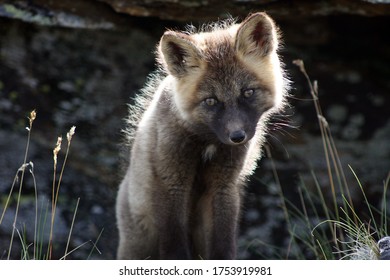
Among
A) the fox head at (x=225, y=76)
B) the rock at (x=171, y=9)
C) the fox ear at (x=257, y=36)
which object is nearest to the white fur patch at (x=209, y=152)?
the fox head at (x=225, y=76)

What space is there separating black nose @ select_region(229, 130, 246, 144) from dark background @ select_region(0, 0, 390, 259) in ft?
8.18

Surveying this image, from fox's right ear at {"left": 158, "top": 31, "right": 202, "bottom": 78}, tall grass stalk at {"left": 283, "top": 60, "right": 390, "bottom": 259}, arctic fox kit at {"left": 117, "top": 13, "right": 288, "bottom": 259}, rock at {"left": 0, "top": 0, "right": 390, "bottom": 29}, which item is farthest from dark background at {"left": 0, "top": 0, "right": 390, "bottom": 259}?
fox's right ear at {"left": 158, "top": 31, "right": 202, "bottom": 78}

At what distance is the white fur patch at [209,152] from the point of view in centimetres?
514

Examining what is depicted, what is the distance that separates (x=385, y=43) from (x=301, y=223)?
212 centimetres

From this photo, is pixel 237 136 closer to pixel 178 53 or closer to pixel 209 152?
pixel 209 152

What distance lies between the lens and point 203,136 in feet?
16.6

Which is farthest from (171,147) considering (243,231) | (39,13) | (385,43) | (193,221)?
(385,43)

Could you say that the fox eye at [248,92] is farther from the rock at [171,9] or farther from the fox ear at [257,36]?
the rock at [171,9]

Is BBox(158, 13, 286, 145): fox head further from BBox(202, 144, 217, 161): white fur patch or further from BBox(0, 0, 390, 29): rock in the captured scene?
BBox(0, 0, 390, 29): rock

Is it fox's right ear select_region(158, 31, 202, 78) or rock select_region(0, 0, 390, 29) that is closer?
fox's right ear select_region(158, 31, 202, 78)

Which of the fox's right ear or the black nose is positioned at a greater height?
the fox's right ear

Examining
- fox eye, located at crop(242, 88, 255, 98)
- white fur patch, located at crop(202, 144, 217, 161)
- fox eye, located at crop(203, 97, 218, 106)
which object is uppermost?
fox eye, located at crop(242, 88, 255, 98)

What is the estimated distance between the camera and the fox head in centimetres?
481
